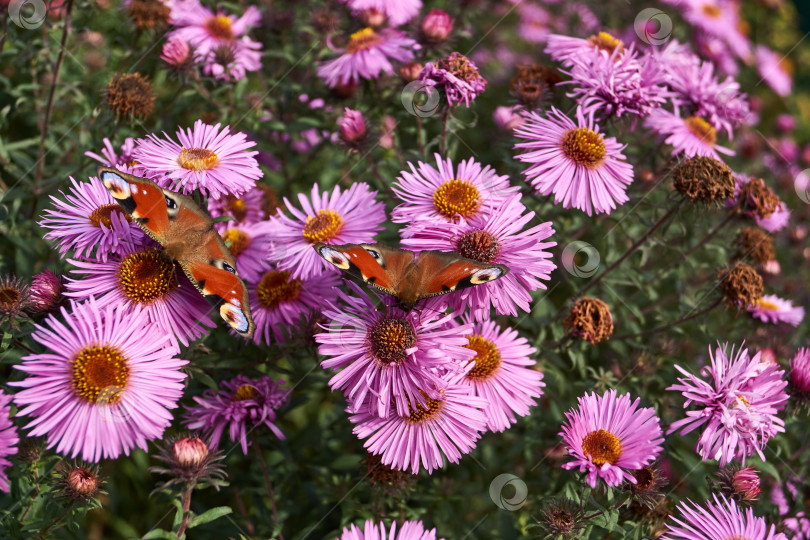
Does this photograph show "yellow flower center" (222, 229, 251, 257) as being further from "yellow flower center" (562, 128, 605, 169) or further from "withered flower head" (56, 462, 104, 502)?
"yellow flower center" (562, 128, 605, 169)

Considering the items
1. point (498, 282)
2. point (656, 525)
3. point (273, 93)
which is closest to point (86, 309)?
point (498, 282)

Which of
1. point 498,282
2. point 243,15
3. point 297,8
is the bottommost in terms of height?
point 498,282

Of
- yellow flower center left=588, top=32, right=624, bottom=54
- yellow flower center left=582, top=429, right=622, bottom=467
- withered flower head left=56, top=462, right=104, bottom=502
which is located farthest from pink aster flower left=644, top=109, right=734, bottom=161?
withered flower head left=56, top=462, right=104, bottom=502

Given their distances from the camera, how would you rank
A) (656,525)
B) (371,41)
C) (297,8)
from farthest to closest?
(297,8) < (371,41) < (656,525)

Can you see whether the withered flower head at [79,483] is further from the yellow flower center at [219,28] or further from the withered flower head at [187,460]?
the yellow flower center at [219,28]

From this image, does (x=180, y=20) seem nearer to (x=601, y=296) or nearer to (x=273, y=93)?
(x=273, y=93)

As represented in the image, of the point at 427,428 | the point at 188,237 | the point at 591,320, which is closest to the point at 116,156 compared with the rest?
the point at 188,237

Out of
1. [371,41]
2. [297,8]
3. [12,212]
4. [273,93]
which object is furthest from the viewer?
[297,8]

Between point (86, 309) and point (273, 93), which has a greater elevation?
point (273, 93)
